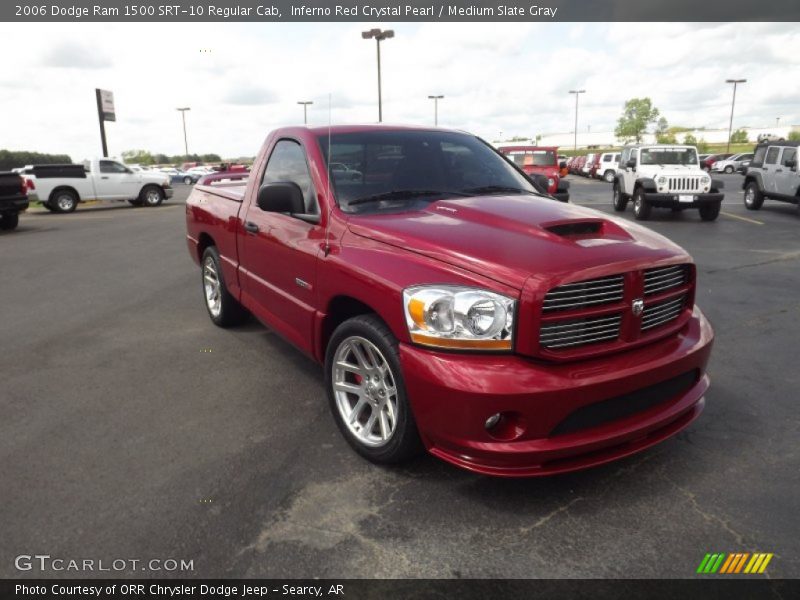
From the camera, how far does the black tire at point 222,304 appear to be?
561cm

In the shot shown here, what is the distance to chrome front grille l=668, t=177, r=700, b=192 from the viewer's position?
48.9ft

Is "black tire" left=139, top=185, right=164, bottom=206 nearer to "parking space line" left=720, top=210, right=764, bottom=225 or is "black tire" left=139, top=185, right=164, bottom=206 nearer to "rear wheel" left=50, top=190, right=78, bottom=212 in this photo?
"rear wheel" left=50, top=190, right=78, bottom=212

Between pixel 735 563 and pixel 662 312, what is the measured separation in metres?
1.17

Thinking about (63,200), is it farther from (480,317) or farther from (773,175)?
(773,175)

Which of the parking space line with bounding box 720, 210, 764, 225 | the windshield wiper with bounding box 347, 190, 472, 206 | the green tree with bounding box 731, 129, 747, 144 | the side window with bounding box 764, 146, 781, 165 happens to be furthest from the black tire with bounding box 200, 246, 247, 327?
the green tree with bounding box 731, 129, 747, 144

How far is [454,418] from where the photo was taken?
2.67 meters

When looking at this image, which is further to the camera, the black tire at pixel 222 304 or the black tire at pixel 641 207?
the black tire at pixel 641 207

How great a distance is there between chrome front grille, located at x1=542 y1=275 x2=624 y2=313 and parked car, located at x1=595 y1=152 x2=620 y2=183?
3829 centimetres

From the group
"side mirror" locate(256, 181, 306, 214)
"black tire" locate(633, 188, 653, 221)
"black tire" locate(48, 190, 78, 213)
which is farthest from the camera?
"black tire" locate(48, 190, 78, 213)

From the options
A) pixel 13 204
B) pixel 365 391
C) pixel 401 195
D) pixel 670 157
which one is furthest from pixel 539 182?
pixel 13 204

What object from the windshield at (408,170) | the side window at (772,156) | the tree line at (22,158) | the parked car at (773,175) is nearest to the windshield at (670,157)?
the parked car at (773,175)

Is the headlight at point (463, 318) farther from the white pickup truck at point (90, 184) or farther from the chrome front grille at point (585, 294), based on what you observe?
the white pickup truck at point (90, 184)

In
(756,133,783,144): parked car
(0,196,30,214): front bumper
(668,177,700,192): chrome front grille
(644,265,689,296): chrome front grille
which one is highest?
(756,133,783,144): parked car

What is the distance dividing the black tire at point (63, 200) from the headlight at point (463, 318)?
69.8 ft
